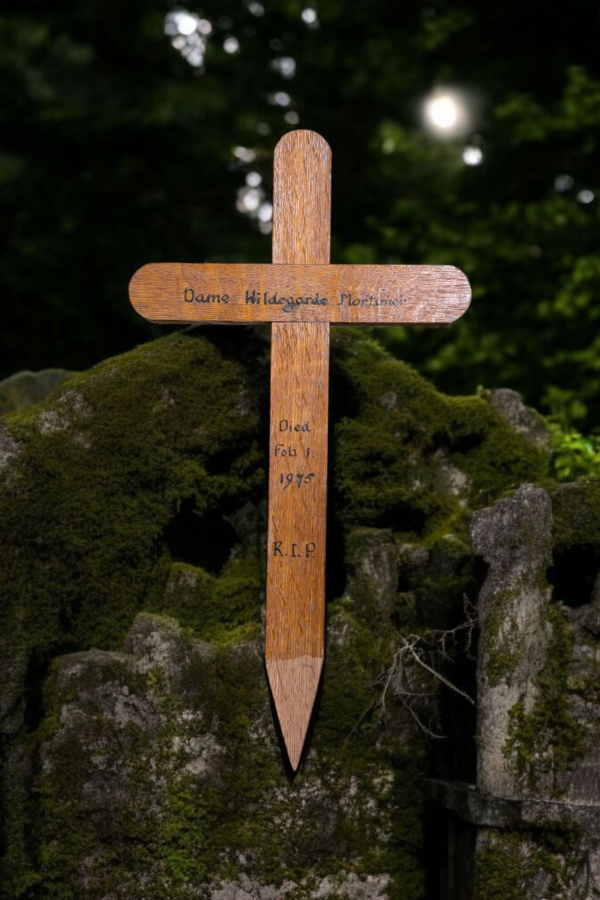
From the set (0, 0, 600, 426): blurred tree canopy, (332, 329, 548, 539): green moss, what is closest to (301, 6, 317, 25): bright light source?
(0, 0, 600, 426): blurred tree canopy

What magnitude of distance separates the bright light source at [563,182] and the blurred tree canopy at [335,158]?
0.03 meters

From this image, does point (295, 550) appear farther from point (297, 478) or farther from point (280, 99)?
point (280, 99)

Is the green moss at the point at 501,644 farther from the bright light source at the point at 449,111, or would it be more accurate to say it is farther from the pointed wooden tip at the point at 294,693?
the bright light source at the point at 449,111

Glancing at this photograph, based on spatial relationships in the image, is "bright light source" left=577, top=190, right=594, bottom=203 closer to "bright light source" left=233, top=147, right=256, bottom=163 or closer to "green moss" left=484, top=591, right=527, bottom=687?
"bright light source" left=233, top=147, right=256, bottom=163

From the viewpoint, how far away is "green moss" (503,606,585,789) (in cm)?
380

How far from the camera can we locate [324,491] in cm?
414

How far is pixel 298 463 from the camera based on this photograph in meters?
4.15

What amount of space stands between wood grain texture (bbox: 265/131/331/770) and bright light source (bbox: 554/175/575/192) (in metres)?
6.51

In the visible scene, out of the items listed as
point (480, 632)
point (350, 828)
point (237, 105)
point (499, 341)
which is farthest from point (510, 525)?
point (237, 105)

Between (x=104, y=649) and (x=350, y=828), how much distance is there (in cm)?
132

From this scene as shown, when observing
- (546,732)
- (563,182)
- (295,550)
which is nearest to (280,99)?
(563,182)

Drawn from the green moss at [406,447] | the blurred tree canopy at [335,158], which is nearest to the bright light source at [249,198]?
the blurred tree canopy at [335,158]

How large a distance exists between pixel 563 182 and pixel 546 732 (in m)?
7.84

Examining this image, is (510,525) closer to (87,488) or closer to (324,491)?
(324,491)
